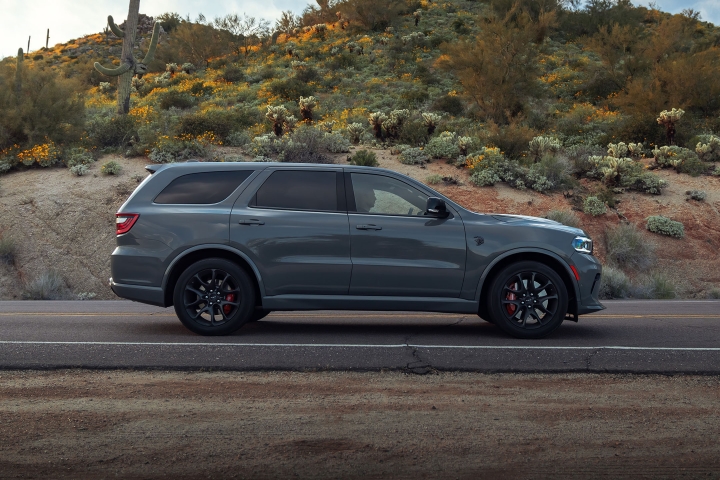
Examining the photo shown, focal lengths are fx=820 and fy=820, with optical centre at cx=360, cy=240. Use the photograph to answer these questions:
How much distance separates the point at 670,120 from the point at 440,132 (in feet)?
25.6

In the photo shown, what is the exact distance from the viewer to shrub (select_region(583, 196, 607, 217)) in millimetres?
22703

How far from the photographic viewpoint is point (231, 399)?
613cm

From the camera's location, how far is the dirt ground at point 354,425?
468cm

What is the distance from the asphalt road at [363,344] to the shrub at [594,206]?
37.6ft

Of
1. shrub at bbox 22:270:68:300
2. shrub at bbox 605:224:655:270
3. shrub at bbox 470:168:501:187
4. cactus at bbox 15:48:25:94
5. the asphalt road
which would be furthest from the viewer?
cactus at bbox 15:48:25:94

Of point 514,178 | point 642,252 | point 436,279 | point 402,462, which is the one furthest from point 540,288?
point 514,178

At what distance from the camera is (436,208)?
29.1 feet

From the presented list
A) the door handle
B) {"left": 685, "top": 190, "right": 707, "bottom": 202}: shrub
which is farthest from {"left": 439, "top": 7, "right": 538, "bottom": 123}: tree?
the door handle

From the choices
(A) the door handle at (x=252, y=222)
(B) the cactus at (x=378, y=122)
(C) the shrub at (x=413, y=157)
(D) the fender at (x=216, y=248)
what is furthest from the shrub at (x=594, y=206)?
(D) the fender at (x=216, y=248)

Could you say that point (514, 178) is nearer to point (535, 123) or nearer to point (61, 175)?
point (535, 123)

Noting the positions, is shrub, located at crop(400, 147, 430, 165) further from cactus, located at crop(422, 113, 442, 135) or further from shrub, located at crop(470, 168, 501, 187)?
cactus, located at crop(422, 113, 442, 135)

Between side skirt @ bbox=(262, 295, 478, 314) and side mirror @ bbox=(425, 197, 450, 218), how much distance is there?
914mm

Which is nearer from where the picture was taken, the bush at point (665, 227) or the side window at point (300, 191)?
the side window at point (300, 191)

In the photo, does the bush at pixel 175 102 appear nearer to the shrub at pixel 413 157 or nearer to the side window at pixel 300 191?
the shrub at pixel 413 157
